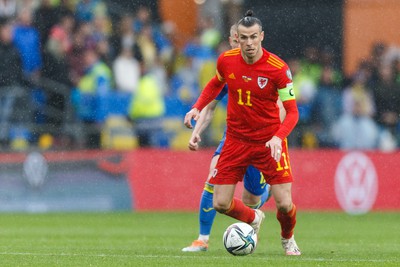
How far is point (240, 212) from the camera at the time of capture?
11805mm

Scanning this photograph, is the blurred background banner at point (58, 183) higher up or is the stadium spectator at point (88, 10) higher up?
the stadium spectator at point (88, 10)

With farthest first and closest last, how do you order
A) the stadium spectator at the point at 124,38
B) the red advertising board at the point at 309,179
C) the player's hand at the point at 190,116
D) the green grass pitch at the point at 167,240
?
1. the stadium spectator at the point at 124,38
2. the red advertising board at the point at 309,179
3. the player's hand at the point at 190,116
4. the green grass pitch at the point at 167,240

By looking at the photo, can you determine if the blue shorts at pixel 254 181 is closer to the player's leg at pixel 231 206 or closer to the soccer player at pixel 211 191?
the soccer player at pixel 211 191

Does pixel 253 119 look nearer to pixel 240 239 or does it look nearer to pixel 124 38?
pixel 240 239

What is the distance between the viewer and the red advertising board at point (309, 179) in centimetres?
2031


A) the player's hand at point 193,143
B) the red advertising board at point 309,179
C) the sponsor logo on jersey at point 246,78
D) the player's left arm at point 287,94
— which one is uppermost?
the sponsor logo on jersey at point 246,78

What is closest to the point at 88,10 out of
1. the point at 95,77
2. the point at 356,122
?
the point at 95,77

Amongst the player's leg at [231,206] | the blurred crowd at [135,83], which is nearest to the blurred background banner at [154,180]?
the blurred crowd at [135,83]

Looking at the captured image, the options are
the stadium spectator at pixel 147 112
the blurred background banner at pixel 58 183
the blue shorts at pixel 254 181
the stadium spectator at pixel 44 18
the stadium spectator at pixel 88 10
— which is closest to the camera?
the blue shorts at pixel 254 181

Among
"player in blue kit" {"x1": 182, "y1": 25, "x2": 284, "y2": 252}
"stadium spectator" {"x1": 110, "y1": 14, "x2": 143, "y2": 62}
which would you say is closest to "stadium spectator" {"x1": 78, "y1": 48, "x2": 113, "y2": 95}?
"stadium spectator" {"x1": 110, "y1": 14, "x2": 143, "y2": 62}

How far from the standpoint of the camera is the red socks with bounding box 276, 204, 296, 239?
11.6m

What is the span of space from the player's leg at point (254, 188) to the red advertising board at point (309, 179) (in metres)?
7.75

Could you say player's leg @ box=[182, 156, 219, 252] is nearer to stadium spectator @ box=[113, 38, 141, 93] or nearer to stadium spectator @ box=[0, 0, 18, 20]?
stadium spectator @ box=[113, 38, 141, 93]

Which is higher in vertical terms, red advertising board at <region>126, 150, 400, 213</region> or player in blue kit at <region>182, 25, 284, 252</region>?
player in blue kit at <region>182, 25, 284, 252</region>
